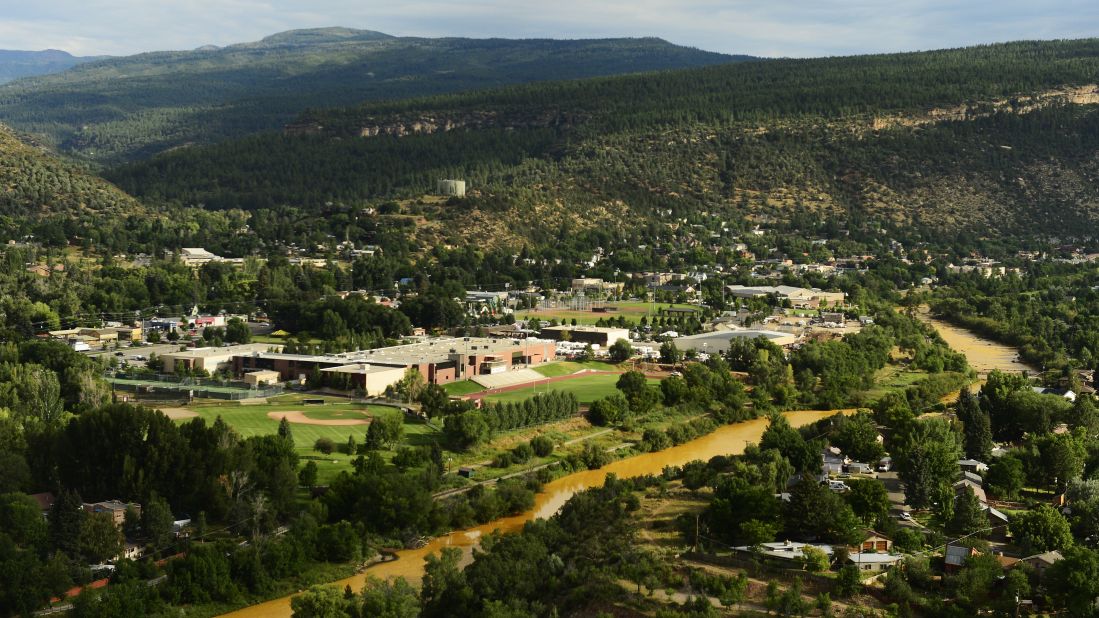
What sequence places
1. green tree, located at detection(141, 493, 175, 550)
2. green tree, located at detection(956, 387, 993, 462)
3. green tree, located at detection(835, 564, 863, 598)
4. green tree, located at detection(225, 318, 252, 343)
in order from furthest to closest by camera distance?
green tree, located at detection(225, 318, 252, 343) → green tree, located at detection(956, 387, 993, 462) → green tree, located at detection(141, 493, 175, 550) → green tree, located at detection(835, 564, 863, 598)

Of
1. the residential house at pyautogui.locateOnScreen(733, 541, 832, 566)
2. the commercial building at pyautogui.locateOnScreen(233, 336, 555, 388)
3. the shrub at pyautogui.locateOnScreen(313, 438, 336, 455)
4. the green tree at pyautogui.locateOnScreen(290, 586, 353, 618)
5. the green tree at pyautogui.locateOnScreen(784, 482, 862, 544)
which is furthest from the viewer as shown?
the commercial building at pyautogui.locateOnScreen(233, 336, 555, 388)

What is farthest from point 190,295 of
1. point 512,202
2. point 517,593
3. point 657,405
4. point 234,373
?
point 517,593

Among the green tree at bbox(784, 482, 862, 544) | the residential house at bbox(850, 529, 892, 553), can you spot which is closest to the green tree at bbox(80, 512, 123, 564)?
the green tree at bbox(784, 482, 862, 544)

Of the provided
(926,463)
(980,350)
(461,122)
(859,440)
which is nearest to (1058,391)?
(859,440)

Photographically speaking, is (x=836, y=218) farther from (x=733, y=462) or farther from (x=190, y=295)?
(x=733, y=462)

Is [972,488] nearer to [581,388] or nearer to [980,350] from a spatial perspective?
[581,388]

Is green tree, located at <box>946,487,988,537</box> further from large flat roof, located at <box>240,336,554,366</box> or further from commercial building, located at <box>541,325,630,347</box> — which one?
commercial building, located at <box>541,325,630,347</box>
